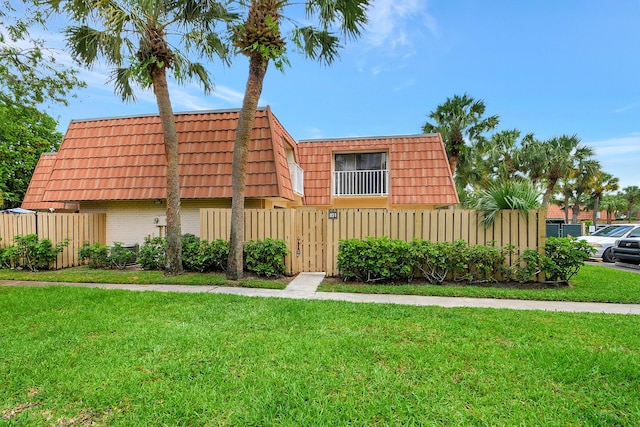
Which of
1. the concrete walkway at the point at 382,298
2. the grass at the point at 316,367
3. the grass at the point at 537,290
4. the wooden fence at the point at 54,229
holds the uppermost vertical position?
the wooden fence at the point at 54,229

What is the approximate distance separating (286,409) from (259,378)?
0.57 metres

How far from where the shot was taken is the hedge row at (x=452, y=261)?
7395mm

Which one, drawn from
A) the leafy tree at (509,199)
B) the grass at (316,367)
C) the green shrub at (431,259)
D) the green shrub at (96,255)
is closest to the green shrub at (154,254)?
the green shrub at (96,255)

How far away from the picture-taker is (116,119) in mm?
12234

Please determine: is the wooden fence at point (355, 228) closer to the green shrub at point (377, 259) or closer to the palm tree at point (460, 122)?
the green shrub at point (377, 259)

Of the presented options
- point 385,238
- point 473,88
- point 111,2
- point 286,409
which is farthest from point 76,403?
point 473,88

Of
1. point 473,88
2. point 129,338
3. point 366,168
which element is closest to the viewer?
point 129,338

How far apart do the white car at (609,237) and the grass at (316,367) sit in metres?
11.4

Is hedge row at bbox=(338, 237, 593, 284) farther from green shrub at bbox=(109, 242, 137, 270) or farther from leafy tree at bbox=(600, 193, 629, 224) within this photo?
leafy tree at bbox=(600, 193, 629, 224)

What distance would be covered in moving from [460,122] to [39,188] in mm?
23702

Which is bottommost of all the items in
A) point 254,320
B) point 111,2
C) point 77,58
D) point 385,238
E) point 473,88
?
point 254,320

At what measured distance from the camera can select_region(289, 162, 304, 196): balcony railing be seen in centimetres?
1320

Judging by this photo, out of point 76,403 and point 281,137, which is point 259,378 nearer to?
point 76,403

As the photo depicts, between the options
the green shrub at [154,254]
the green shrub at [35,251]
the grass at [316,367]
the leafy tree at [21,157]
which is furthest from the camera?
the leafy tree at [21,157]
